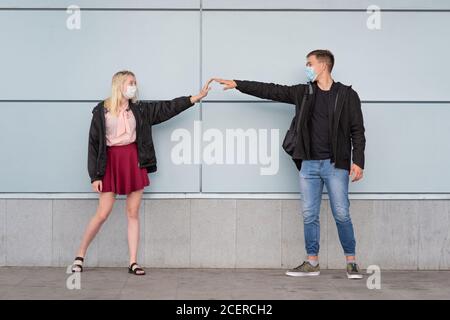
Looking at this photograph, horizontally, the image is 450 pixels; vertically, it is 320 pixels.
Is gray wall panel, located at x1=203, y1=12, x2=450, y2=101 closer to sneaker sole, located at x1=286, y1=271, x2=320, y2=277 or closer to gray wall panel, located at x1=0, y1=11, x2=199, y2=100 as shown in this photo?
gray wall panel, located at x1=0, y1=11, x2=199, y2=100

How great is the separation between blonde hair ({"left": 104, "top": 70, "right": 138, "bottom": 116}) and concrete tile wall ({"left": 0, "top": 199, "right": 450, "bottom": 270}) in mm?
1040

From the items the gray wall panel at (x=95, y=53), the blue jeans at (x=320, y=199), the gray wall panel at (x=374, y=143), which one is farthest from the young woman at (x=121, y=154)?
the blue jeans at (x=320, y=199)

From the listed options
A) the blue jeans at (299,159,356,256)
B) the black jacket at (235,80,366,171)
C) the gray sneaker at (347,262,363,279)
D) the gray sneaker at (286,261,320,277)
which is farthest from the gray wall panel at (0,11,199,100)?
the gray sneaker at (347,262,363,279)

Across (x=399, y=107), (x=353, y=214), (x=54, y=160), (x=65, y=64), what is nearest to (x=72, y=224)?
(x=54, y=160)

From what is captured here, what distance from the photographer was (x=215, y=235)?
8867 millimetres

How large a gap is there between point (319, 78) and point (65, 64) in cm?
248

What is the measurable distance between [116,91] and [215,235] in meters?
1.73

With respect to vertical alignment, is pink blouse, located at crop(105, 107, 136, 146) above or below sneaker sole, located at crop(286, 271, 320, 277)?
above

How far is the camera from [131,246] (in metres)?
8.43

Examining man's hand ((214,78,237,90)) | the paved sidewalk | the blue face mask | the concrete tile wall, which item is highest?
the blue face mask

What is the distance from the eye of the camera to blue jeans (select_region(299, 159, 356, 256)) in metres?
8.30

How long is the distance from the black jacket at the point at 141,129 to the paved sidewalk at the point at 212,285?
39.7 inches

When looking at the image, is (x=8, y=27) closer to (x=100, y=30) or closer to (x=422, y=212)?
(x=100, y=30)
